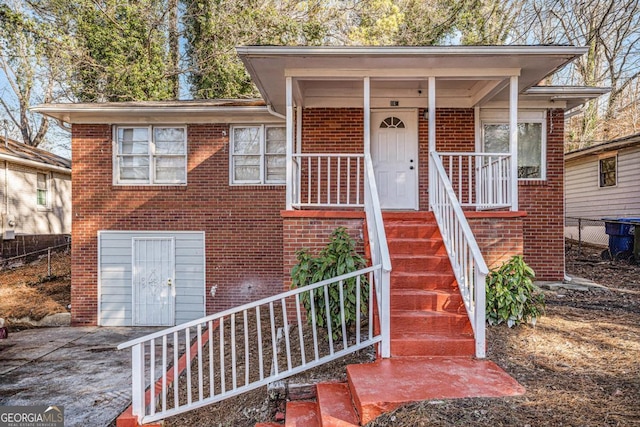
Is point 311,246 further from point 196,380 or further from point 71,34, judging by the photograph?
point 71,34

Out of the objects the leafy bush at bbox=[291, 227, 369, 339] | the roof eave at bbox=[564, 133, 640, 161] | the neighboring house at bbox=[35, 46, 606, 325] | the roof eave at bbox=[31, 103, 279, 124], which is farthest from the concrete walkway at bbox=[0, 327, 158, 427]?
the roof eave at bbox=[564, 133, 640, 161]

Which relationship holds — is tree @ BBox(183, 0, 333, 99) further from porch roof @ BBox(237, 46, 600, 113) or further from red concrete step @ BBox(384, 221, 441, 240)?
red concrete step @ BBox(384, 221, 441, 240)

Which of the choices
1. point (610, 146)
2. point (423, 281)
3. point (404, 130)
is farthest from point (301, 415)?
point (610, 146)

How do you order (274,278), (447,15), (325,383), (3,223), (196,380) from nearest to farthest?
(325,383) → (196,380) → (274,278) → (3,223) → (447,15)

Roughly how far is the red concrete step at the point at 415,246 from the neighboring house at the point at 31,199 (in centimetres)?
1209

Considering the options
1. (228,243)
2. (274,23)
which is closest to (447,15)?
(274,23)

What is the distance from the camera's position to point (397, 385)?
339 cm

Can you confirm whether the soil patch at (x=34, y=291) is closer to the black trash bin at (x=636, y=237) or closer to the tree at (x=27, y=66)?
the tree at (x=27, y=66)

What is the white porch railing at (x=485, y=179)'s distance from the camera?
617 centimetres

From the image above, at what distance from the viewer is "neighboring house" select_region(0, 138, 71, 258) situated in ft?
41.1

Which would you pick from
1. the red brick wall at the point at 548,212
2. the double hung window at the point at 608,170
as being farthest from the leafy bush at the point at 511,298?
the double hung window at the point at 608,170

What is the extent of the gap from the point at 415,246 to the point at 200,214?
16.7 ft

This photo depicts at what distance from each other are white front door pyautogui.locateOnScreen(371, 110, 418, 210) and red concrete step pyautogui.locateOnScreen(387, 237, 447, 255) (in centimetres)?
269

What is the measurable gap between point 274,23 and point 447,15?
7073 millimetres
